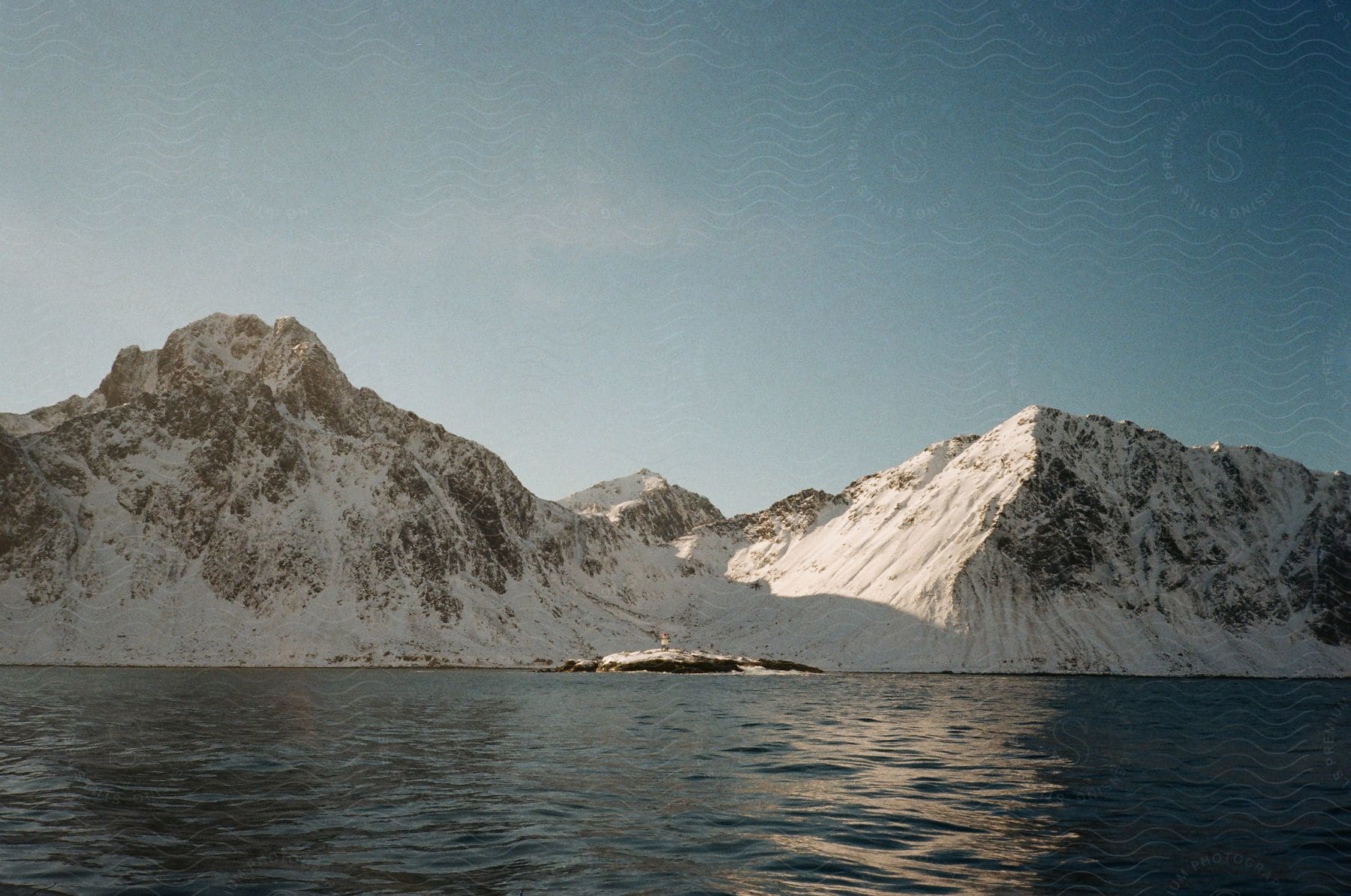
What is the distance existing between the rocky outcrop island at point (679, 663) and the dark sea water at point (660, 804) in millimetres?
102207

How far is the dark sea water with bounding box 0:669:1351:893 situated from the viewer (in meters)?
16.4

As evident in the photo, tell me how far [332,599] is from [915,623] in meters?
134

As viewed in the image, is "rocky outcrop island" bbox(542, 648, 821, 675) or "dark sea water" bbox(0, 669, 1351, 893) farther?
"rocky outcrop island" bbox(542, 648, 821, 675)

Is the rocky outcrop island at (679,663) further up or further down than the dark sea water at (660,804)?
further down

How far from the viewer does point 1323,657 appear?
180m

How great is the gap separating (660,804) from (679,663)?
134 m

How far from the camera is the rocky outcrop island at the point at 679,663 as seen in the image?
155 meters

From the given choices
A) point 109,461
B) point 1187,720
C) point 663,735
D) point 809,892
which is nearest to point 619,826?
point 809,892

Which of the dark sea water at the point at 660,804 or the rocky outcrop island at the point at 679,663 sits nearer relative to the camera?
the dark sea water at the point at 660,804

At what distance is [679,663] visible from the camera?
15462 centimetres

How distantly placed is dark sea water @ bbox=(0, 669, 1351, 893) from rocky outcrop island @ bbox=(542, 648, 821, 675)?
335 feet

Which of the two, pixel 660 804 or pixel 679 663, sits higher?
pixel 660 804

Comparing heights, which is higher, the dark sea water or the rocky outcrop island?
the dark sea water

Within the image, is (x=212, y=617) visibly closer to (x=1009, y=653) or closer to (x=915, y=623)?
(x=915, y=623)
